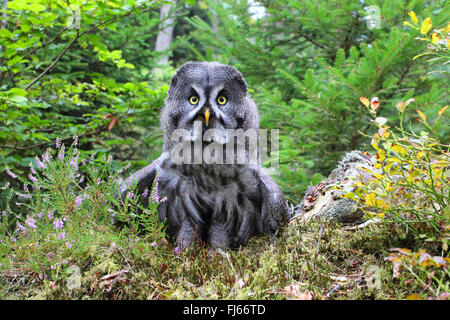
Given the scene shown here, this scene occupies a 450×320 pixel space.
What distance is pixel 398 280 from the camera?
1.69 meters

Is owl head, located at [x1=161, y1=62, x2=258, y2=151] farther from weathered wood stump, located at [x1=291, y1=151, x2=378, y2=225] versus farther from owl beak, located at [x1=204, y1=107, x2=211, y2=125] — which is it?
weathered wood stump, located at [x1=291, y1=151, x2=378, y2=225]

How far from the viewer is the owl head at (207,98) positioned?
219cm

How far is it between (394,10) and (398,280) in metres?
2.75

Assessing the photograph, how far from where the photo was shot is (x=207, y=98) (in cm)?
220

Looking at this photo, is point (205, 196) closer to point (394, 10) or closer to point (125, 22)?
point (394, 10)

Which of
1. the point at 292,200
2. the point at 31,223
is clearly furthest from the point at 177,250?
the point at 292,200

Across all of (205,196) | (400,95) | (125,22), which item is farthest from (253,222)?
(125,22)

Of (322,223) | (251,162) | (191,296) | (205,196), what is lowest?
(191,296)

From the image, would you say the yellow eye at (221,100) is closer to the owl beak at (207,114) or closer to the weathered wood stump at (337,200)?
the owl beak at (207,114)

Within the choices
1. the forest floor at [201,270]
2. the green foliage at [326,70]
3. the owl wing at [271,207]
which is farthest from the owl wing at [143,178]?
the green foliage at [326,70]

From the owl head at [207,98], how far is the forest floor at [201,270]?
812 mm

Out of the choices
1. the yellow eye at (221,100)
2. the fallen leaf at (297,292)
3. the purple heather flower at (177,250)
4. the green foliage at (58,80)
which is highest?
the green foliage at (58,80)

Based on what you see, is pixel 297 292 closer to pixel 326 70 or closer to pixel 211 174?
pixel 211 174
